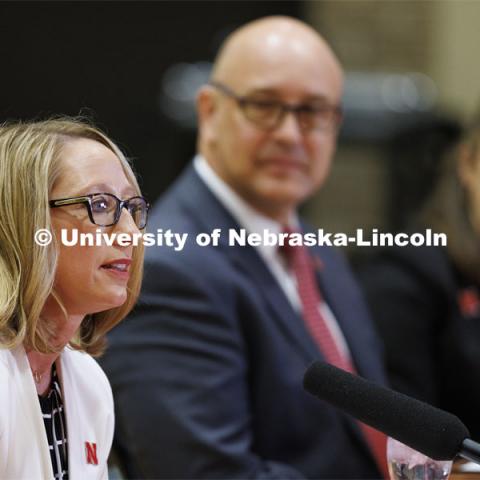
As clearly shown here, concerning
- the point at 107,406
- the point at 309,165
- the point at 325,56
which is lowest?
the point at 107,406

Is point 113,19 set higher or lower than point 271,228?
higher

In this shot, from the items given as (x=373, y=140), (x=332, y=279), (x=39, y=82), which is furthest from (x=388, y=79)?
(x=332, y=279)

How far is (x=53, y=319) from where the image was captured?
83 centimetres

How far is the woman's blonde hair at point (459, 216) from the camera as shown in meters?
2.05

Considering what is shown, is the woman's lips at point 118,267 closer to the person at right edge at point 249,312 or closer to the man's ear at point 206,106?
the person at right edge at point 249,312

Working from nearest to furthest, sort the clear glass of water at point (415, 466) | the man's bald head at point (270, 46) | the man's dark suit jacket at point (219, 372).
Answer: the clear glass of water at point (415, 466) < the man's dark suit jacket at point (219, 372) < the man's bald head at point (270, 46)

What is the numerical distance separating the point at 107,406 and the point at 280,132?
0.78 meters

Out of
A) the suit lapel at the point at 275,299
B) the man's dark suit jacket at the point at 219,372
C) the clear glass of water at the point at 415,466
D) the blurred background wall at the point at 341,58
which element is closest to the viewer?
the clear glass of water at the point at 415,466

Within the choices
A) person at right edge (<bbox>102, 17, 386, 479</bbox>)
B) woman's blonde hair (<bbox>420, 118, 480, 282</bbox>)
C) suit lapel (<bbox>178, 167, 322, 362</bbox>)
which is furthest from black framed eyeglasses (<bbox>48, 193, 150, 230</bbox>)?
woman's blonde hair (<bbox>420, 118, 480, 282</bbox>)

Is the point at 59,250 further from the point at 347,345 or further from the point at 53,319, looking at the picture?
the point at 347,345

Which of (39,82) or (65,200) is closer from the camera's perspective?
(65,200)

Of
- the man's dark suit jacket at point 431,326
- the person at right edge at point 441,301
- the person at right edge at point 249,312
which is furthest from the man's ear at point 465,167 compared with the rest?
the person at right edge at point 249,312

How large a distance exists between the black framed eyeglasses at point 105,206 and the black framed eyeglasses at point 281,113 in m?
0.78

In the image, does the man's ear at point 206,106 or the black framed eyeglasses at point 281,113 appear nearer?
the black framed eyeglasses at point 281,113
